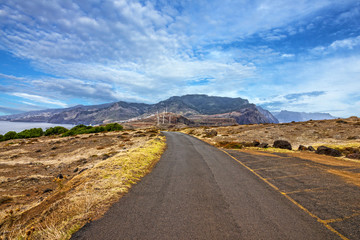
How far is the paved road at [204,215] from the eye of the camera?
13.9 feet

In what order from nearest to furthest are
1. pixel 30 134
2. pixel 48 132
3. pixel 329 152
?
pixel 329 152 < pixel 30 134 < pixel 48 132

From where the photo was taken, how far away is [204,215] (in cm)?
516

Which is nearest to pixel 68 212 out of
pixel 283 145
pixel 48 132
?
pixel 283 145

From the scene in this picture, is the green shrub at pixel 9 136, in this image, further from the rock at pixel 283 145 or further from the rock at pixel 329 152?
the rock at pixel 329 152

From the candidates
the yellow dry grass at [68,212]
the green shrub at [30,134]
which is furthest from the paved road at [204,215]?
the green shrub at [30,134]

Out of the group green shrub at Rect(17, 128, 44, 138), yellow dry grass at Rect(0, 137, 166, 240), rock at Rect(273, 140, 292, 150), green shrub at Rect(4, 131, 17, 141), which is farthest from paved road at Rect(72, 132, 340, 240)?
green shrub at Rect(4, 131, 17, 141)

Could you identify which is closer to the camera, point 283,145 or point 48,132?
point 283,145

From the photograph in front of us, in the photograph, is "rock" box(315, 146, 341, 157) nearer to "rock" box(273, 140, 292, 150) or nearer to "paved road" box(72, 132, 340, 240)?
"rock" box(273, 140, 292, 150)

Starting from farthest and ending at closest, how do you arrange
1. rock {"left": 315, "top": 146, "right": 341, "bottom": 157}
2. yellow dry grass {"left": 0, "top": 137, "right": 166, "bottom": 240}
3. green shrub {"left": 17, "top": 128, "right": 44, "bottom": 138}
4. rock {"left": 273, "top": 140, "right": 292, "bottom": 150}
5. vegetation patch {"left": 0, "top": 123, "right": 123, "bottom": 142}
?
green shrub {"left": 17, "top": 128, "right": 44, "bottom": 138}, vegetation patch {"left": 0, "top": 123, "right": 123, "bottom": 142}, rock {"left": 273, "top": 140, "right": 292, "bottom": 150}, rock {"left": 315, "top": 146, "right": 341, "bottom": 157}, yellow dry grass {"left": 0, "top": 137, "right": 166, "bottom": 240}

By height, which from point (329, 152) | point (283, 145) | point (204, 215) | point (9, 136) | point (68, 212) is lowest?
point (204, 215)

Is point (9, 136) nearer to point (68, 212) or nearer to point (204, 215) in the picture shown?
point (68, 212)

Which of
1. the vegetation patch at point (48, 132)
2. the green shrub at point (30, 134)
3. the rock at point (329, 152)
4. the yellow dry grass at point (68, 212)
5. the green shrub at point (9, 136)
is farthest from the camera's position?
the green shrub at point (30, 134)

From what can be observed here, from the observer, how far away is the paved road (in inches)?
167

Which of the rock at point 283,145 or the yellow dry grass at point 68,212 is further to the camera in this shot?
the rock at point 283,145
